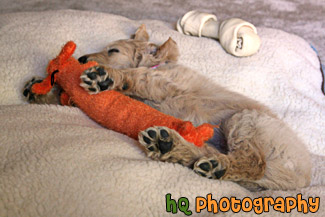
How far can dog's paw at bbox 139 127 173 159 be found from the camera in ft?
6.72

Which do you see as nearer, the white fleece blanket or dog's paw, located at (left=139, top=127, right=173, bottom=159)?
the white fleece blanket

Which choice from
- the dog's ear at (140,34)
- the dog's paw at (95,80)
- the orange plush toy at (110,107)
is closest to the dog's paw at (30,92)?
the orange plush toy at (110,107)

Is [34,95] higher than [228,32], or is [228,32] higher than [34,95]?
[228,32]

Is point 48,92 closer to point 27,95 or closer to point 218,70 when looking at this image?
point 27,95

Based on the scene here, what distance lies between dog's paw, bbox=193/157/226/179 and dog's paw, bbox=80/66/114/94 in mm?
958

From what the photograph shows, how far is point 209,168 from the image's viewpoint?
209 cm

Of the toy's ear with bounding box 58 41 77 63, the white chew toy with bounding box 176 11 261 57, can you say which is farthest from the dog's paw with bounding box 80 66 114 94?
the white chew toy with bounding box 176 11 261 57

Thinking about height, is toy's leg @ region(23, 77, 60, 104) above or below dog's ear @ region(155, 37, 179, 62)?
below

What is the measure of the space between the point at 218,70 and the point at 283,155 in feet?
5.16

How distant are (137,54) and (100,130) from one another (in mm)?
1235

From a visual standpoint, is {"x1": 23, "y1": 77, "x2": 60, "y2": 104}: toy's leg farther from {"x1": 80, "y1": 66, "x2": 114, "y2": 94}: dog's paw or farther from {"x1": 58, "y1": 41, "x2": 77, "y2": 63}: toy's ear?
{"x1": 80, "y1": 66, "x2": 114, "y2": 94}: dog's paw

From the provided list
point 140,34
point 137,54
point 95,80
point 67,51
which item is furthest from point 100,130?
point 140,34

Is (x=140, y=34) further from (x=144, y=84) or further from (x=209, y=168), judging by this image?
(x=209, y=168)

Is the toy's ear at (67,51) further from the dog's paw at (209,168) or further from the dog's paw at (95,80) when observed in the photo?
the dog's paw at (209,168)
